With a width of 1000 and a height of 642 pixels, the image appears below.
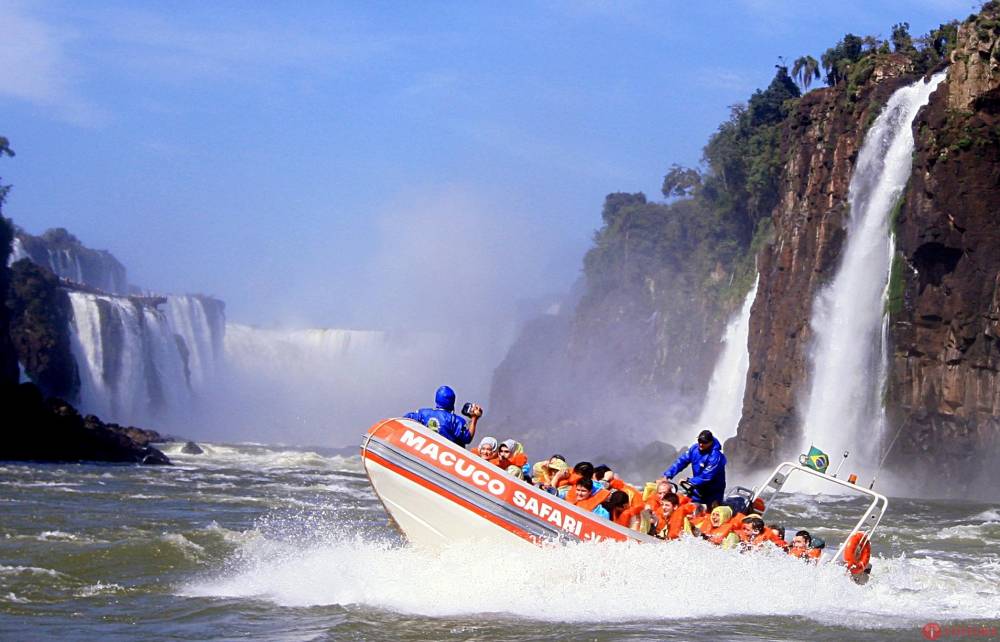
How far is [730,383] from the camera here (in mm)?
55594

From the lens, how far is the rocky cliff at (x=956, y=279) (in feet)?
113

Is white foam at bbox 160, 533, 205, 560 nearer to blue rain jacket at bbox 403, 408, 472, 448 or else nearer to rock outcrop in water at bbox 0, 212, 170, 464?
blue rain jacket at bbox 403, 408, 472, 448

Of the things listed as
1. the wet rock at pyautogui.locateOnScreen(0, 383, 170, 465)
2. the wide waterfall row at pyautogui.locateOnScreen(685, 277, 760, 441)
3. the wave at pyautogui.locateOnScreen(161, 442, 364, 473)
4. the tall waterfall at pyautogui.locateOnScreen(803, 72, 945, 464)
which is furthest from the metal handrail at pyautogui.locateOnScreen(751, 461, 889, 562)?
the wide waterfall row at pyautogui.locateOnScreen(685, 277, 760, 441)

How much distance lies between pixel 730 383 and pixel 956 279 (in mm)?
20837

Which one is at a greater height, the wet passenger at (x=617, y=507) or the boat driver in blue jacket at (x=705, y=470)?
the boat driver in blue jacket at (x=705, y=470)

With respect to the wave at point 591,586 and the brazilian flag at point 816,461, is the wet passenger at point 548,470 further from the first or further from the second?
the brazilian flag at point 816,461

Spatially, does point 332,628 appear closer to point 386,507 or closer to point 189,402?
point 386,507

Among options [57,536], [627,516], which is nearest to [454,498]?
[627,516]

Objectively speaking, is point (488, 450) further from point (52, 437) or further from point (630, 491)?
point (52, 437)

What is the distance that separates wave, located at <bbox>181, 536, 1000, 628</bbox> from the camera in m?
12.9

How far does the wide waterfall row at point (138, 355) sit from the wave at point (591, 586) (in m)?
55.0

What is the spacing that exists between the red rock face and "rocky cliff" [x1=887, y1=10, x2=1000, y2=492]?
507 cm

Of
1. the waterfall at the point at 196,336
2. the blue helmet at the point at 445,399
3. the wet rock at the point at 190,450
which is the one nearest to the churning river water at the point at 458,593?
the blue helmet at the point at 445,399

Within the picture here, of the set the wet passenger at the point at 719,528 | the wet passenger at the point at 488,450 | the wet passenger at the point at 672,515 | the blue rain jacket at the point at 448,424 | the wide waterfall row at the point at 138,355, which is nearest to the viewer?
the wet passenger at the point at 719,528
